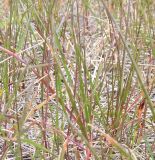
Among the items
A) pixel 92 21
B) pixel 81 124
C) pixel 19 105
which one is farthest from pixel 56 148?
pixel 92 21

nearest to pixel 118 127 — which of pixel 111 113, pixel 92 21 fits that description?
pixel 111 113

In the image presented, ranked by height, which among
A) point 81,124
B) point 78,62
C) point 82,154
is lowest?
point 82,154

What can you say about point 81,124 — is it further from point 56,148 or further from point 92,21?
point 92,21

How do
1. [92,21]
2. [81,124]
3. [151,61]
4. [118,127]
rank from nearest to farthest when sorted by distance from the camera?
1. [81,124]
2. [118,127]
3. [151,61]
4. [92,21]

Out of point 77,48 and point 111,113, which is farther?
point 111,113

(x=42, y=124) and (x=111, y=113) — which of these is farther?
(x=111, y=113)

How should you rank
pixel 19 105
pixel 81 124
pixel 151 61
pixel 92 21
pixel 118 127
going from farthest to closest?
pixel 92 21
pixel 151 61
pixel 19 105
pixel 118 127
pixel 81 124

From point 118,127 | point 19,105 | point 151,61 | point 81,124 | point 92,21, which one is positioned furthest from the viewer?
point 92,21

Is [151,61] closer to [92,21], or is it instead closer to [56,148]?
[56,148]

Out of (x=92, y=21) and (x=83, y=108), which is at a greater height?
(x=92, y=21)
